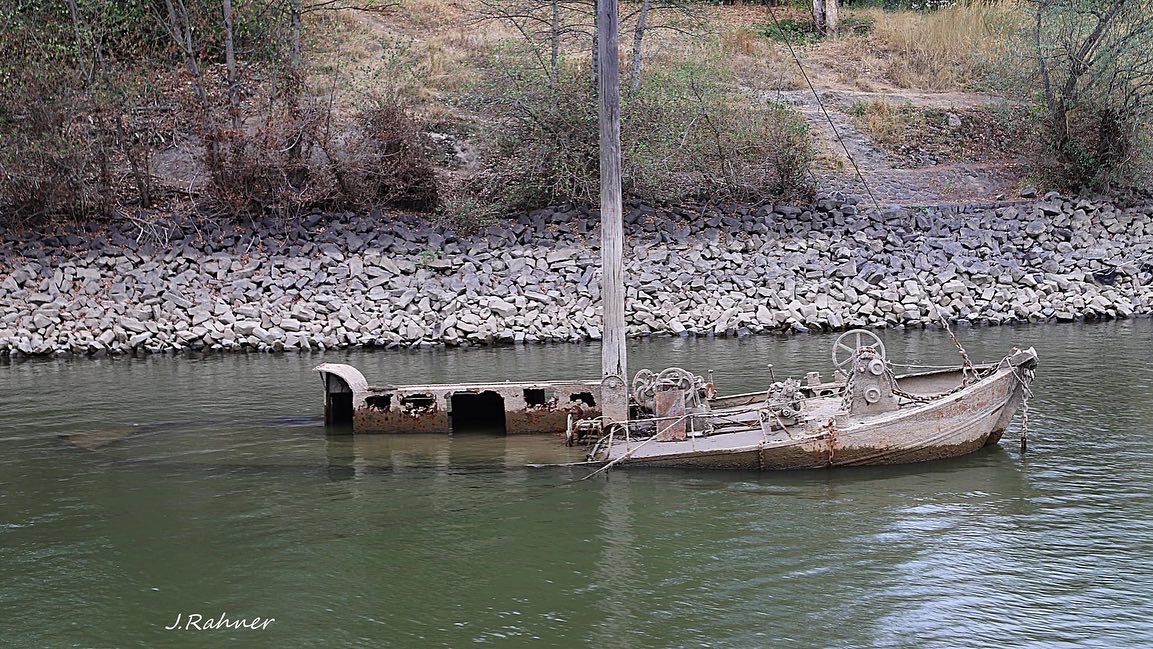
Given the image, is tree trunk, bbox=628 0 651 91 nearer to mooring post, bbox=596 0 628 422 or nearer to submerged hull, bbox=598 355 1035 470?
mooring post, bbox=596 0 628 422

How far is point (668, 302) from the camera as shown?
2530 cm

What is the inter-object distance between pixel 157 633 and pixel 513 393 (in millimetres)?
6964

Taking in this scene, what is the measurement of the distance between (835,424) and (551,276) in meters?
13.6

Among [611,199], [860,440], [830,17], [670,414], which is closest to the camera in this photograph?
[860,440]

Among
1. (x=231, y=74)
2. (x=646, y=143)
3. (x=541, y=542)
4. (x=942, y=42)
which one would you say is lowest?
(x=541, y=542)

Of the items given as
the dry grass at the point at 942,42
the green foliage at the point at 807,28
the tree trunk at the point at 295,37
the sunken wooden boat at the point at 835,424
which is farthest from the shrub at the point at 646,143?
the sunken wooden boat at the point at 835,424

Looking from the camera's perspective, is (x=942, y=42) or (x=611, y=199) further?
(x=942, y=42)

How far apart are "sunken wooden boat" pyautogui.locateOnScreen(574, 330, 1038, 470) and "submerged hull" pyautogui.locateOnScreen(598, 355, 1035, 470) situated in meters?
0.01

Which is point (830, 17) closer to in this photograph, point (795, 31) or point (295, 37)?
point (795, 31)

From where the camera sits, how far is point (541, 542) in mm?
10625

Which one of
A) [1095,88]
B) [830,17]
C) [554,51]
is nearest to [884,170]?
[1095,88]

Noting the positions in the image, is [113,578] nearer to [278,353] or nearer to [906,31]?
[278,353]

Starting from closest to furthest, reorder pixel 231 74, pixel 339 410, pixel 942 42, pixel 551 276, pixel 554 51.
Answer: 1. pixel 339 410
2. pixel 551 276
3. pixel 231 74
4. pixel 554 51
5. pixel 942 42

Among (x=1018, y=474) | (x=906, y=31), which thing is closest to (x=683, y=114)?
(x=906, y=31)
